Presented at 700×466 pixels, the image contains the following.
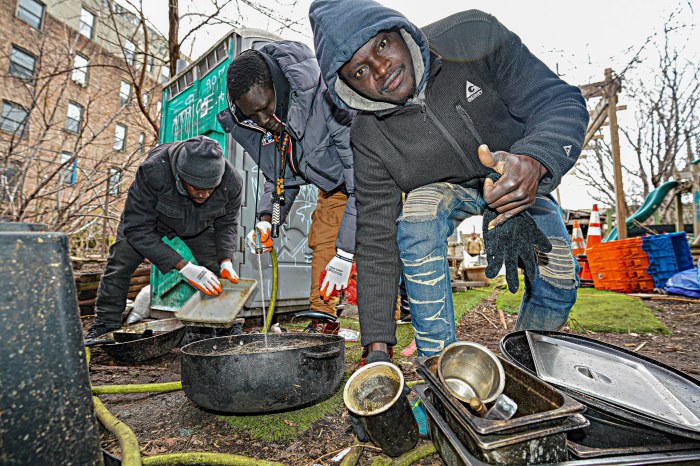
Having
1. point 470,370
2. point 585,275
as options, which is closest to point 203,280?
point 470,370

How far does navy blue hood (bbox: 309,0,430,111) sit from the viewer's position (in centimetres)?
150

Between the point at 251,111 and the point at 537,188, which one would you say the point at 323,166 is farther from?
the point at 537,188

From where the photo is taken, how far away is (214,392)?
58.1 inches

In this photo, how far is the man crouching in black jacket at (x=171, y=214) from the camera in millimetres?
3143

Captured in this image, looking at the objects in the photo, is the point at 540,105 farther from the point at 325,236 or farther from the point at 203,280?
the point at 203,280

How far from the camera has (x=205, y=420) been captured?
1723 millimetres

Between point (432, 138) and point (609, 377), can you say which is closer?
point (609, 377)

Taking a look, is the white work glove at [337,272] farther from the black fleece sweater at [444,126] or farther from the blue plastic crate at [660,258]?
the blue plastic crate at [660,258]

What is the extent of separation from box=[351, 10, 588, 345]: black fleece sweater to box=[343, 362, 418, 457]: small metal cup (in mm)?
312

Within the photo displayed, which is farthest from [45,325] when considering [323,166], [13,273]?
[323,166]

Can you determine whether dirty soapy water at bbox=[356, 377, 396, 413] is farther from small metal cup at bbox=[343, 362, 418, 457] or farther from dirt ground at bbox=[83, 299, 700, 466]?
dirt ground at bbox=[83, 299, 700, 466]

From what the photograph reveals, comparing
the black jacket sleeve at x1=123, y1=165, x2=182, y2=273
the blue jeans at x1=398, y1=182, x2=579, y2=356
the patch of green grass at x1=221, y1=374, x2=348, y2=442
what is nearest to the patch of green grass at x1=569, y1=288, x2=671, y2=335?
the blue jeans at x1=398, y1=182, x2=579, y2=356

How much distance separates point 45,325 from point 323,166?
7.43 ft

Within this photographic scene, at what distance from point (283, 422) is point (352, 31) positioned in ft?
5.73
